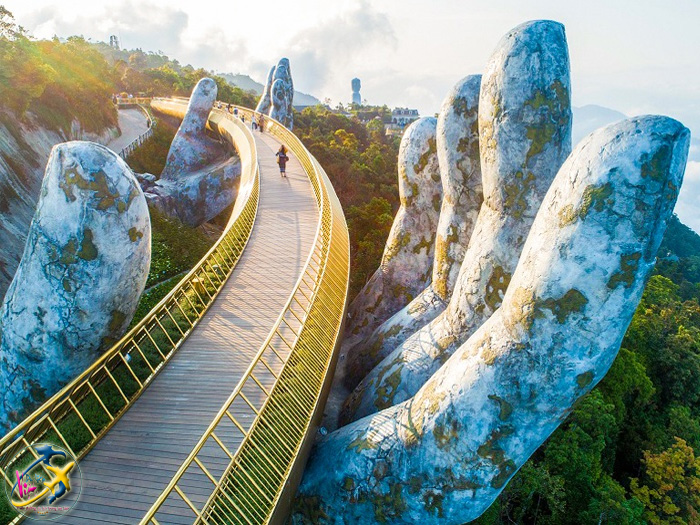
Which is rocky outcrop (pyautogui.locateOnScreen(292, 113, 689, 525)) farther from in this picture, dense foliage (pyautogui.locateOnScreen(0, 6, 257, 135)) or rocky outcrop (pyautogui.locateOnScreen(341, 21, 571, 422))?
dense foliage (pyautogui.locateOnScreen(0, 6, 257, 135))

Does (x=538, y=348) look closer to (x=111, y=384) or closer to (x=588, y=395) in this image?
(x=111, y=384)

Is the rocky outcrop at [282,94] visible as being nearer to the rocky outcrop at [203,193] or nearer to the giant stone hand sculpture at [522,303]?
the rocky outcrop at [203,193]

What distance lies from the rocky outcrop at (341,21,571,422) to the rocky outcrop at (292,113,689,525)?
2.32 meters

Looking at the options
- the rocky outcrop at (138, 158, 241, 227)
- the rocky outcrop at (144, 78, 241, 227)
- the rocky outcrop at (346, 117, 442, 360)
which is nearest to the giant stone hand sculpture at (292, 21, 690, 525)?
the rocky outcrop at (346, 117, 442, 360)

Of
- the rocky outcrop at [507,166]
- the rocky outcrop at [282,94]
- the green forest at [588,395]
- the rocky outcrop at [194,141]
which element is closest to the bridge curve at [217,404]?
the rocky outcrop at [507,166]

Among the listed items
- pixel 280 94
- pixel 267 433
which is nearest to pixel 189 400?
pixel 267 433

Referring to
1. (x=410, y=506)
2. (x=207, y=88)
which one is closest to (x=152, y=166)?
(x=207, y=88)

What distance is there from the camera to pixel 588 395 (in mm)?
16281

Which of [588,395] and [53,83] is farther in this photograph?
[53,83]

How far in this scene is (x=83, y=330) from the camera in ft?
26.5

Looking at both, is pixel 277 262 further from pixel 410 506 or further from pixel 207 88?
pixel 207 88

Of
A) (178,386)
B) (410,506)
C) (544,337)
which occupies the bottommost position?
(410,506)

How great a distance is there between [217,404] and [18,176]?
1743cm

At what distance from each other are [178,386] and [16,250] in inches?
499
